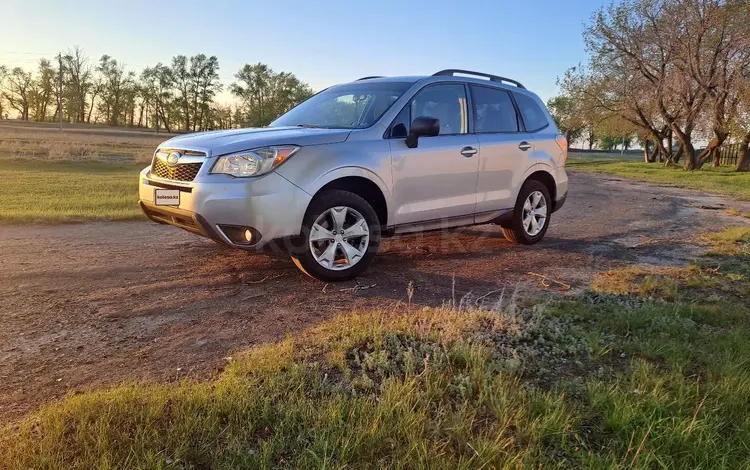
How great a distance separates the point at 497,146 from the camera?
19.9 ft

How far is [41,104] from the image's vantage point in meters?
82.2

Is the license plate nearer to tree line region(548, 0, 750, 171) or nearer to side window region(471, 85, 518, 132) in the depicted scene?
side window region(471, 85, 518, 132)

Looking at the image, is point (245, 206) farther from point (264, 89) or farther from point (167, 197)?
point (264, 89)

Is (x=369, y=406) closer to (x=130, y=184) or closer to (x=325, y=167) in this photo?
(x=325, y=167)

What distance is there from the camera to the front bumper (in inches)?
167

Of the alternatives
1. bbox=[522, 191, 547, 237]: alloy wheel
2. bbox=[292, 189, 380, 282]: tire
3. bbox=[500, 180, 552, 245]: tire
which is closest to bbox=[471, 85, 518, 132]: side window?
bbox=[500, 180, 552, 245]: tire

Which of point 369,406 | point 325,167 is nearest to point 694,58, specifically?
point 325,167

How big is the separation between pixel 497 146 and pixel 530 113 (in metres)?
1.12

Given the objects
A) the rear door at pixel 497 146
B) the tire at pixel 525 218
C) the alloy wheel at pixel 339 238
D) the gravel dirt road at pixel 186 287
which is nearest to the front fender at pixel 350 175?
the alloy wheel at pixel 339 238

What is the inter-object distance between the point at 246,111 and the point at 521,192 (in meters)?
73.5

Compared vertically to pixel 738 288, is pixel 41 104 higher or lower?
higher

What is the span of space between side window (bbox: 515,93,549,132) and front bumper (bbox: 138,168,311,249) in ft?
11.6

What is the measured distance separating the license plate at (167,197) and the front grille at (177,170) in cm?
13

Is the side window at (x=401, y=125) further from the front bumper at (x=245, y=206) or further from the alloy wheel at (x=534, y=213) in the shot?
the alloy wheel at (x=534, y=213)
